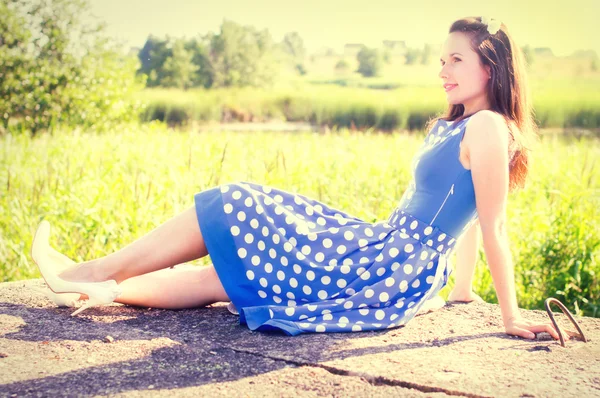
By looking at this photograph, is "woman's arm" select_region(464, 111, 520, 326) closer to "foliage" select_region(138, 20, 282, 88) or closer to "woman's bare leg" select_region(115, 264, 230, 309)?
"woman's bare leg" select_region(115, 264, 230, 309)

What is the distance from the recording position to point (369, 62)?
1355cm

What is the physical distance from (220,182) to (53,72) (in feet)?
18.7

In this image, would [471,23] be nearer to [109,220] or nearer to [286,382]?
[286,382]

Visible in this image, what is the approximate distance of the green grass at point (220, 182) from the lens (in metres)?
3.32

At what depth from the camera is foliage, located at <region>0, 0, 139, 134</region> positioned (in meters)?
8.72

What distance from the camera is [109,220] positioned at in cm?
342

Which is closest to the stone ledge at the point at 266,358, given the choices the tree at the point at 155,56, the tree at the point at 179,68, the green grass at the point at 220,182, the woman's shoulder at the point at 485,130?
the woman's shoulder at the point at 485,130

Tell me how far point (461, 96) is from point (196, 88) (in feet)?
43.4

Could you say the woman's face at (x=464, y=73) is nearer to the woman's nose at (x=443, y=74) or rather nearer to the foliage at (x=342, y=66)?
the woman's nose at (x=443, y=74)

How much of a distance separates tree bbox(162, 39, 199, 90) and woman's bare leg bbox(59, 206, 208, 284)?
11767 millimetres

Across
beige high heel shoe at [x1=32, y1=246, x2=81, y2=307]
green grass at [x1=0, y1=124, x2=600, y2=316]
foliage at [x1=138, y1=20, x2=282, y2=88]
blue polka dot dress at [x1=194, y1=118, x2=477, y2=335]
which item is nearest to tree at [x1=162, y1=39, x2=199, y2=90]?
foliage at [x1=138, y1=20, x2=282, y2=88]

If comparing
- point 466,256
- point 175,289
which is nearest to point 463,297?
point 466,256

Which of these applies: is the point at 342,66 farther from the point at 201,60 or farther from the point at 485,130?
the point at 485,130

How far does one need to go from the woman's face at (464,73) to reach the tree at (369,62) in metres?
11.6
